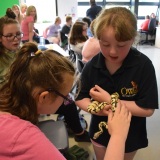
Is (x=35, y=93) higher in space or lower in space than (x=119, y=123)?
higher

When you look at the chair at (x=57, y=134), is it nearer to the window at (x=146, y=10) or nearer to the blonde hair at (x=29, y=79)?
the blonde hair at (x=29, y=79)

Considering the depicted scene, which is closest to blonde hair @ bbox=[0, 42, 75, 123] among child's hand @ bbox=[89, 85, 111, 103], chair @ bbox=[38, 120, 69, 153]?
child's hand @ bbox=[89, 85, 111, 103]

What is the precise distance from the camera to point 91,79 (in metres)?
0.99

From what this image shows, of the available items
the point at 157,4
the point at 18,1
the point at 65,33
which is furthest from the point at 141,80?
the point at 157,4

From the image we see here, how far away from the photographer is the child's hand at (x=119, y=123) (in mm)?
719

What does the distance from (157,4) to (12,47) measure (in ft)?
25.1

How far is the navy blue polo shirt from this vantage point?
897 mm

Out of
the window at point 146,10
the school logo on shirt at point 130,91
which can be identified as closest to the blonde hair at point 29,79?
the school logo on shirt at point 130,91

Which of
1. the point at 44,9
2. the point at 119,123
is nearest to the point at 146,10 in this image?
the point at 44,9

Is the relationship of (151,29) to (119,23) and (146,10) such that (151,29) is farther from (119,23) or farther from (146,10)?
(119,23)

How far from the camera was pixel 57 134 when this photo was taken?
1237mm

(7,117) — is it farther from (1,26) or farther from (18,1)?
(18,1)

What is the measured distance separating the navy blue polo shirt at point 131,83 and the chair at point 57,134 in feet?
0.76

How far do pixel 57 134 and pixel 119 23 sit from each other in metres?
0.76
